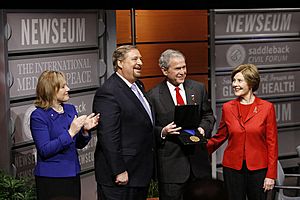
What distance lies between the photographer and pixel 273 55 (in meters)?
6.45

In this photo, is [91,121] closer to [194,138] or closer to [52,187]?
[52,187]

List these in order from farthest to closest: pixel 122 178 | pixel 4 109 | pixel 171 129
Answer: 1. pixel 4 109
2. pixel 171 129
3. pixel 122 178

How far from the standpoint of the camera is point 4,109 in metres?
4.55

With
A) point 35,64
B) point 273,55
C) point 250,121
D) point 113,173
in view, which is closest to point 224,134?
point 250,121

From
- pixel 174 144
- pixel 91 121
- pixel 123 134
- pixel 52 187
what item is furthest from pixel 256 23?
pixel 52 187

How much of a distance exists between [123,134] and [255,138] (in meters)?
1.04

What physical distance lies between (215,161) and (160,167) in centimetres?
199

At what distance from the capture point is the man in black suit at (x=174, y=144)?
4.18 metres

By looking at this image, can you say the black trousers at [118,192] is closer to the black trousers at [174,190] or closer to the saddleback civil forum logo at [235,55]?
the black trousers at [174,190]

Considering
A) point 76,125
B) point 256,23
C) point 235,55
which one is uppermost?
point 256,23

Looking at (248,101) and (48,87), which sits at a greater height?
(48,87)

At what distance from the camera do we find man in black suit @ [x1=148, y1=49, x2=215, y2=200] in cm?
418

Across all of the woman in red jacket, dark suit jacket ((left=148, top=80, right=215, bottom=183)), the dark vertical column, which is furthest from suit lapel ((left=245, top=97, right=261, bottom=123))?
the dark vertical column

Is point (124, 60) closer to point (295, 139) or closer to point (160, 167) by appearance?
point (160, 167)
